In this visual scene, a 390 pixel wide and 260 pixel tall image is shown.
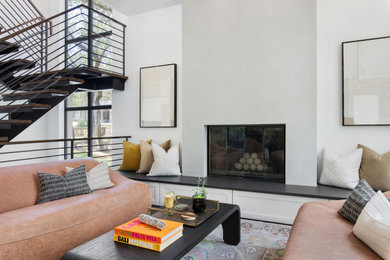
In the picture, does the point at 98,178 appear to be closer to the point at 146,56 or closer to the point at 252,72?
Result: the point at 252,72

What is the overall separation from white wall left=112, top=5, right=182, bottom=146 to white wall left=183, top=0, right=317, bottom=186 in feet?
1.29

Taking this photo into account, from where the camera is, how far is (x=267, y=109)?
11.0 feet

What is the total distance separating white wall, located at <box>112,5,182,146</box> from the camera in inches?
167

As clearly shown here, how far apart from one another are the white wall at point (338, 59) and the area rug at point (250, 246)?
1.23 m

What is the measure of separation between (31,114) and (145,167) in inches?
67.0

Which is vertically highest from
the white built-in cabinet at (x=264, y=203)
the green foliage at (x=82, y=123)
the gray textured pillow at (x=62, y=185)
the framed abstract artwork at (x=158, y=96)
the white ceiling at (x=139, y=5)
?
the white ceiling at (x=139, y=5)

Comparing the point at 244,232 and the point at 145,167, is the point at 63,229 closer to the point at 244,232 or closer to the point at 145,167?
the point at 244,232

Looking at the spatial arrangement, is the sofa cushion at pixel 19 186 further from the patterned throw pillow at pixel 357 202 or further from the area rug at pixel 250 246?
the patterned throw pillow at pixel 357 202

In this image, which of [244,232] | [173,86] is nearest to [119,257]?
[244,232]

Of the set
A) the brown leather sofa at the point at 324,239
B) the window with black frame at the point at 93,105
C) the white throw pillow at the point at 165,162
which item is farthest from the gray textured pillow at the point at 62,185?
the window with black frame at the point at 93,105

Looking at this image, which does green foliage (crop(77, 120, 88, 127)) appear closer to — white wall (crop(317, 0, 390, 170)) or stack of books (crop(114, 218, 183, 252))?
stack of books (crop(114, 218, 183, 252))

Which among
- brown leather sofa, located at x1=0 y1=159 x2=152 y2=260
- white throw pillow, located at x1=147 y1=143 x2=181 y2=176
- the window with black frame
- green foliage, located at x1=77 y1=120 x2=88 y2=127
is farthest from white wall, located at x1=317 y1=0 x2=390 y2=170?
green foliage, located at x1=77 y1=120 x2=88 y2=127

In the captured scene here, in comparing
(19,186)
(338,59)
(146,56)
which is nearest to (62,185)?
(19,186)

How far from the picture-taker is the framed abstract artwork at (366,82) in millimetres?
2990
